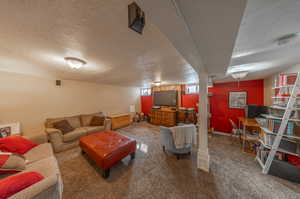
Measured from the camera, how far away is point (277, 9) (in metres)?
0.71

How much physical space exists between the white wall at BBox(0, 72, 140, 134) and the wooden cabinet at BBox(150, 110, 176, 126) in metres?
2.45

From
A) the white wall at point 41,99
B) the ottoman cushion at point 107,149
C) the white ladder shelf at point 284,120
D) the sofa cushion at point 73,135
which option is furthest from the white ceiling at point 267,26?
the white wall at point 41,99

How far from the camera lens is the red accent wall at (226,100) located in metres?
3.22

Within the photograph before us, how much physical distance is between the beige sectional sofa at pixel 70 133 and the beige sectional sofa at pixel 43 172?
0.30 m

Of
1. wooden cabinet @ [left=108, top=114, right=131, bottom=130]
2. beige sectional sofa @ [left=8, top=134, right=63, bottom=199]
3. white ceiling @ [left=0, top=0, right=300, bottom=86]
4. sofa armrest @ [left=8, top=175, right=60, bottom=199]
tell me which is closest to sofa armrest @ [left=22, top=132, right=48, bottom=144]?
beige sectional sofa @ [left=8, top=134, right=63, bottom=199]

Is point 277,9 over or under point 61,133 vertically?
over

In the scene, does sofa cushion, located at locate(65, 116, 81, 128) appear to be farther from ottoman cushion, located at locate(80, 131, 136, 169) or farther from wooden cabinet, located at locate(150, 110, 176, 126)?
wooden cabinet, located at locate(150, 110, 176, 126)

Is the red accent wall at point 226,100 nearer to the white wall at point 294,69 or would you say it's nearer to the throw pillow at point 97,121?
the white wall at point 294,69

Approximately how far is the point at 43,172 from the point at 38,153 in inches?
27.8

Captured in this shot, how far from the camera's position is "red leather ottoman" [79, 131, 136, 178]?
176 centimetres

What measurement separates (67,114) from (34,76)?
1502 mm

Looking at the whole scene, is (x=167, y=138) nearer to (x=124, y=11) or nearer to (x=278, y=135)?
(x=278, y=135)

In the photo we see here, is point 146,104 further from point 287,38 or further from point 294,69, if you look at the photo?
point 287,38

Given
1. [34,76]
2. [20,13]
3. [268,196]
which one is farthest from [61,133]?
[268,196]
